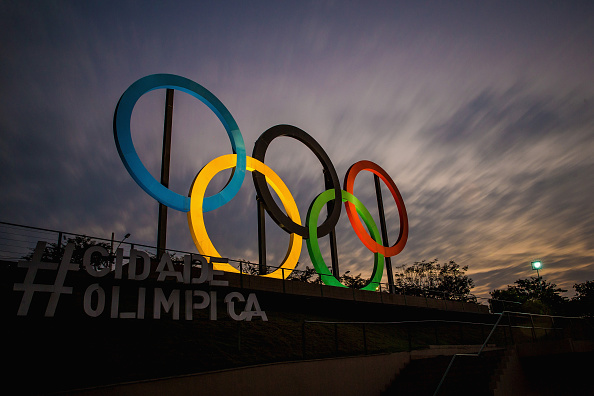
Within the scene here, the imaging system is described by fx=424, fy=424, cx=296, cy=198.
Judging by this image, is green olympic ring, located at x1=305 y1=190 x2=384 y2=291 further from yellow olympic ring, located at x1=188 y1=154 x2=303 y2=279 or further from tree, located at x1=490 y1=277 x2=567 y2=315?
tree, located at x1=490 y1=277 x2=567 y2=315

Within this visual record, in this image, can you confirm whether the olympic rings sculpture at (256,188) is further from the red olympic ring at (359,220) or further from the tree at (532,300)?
the tree at (532,300)

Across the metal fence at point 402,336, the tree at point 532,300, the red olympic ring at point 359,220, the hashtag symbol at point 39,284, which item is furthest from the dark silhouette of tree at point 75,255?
the tree at point 532,300

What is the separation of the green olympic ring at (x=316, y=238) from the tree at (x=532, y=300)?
46.9 ft

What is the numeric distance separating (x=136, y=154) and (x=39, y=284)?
6.77 m

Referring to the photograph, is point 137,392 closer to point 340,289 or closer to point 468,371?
point 468,371

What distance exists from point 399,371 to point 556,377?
7.64 metres

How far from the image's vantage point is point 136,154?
15977mm

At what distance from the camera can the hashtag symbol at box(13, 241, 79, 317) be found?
10016 mm

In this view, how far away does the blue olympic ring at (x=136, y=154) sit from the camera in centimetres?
1572

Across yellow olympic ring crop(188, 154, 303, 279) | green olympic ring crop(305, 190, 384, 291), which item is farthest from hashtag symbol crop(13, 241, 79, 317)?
green olympic ring crop(305, 190, 384, 291)

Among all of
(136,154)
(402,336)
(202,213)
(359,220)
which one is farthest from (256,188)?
Answer: (402,336)

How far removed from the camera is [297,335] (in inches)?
658

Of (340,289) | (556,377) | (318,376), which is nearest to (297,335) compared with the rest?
(318,376)

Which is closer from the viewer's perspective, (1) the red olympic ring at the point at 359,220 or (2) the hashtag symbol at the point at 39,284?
(2) the hashtag symbol at the point at 39,284
